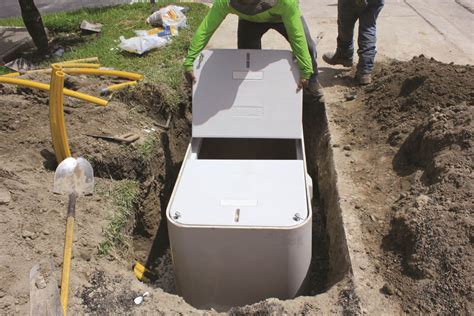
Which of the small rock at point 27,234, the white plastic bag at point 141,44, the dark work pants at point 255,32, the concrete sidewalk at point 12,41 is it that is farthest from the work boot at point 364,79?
the concrete sidewalk at point 12,41

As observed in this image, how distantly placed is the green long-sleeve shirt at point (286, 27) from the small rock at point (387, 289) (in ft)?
5.35

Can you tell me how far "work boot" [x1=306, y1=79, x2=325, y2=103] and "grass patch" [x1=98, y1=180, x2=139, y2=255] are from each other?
6.46 ft

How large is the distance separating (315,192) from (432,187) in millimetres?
1529

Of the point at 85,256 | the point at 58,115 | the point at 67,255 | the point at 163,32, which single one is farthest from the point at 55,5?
the point at 67,255

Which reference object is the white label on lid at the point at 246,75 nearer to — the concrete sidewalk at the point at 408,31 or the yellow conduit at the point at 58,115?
the yellow conduit at the point at 58,115

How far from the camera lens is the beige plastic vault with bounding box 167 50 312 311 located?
2.51 metres

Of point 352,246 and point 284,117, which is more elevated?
point 284,117

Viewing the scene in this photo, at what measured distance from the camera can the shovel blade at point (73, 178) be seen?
9.81 ft

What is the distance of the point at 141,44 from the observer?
5.60 metres

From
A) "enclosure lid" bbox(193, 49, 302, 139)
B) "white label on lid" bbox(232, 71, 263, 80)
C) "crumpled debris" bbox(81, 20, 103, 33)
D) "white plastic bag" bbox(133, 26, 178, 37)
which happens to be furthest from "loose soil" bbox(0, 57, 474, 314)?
"crumpled debris" bbox(81, 20, 103, 33)

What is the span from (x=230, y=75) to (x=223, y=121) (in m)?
0.37

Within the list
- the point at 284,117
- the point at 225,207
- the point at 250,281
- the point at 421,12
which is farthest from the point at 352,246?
the point at 421,12

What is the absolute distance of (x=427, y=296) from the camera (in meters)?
2.36

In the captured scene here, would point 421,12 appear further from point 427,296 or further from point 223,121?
point 427,296
